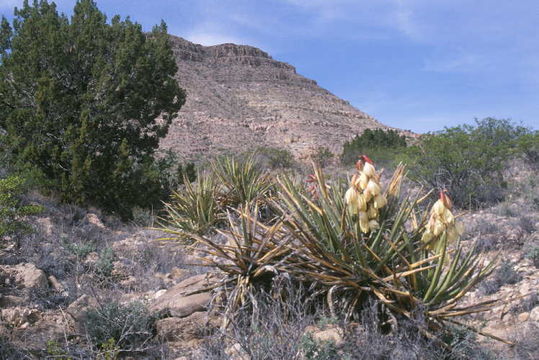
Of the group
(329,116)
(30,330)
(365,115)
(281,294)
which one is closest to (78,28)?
(30,330)

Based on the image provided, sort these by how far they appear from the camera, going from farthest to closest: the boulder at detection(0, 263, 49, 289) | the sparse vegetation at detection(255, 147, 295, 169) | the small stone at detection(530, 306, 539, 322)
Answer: the sparse vegetation at detection(255, 147, 295, 169) → the boulder at detection(0, 263, 49, 289) → the small stone at detection(530, 306, 539, 322)

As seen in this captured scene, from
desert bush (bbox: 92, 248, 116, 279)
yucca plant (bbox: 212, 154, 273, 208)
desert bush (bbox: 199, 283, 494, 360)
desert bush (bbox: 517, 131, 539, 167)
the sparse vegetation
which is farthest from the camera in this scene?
the sparse vegetation

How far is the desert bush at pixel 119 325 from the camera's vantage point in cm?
398

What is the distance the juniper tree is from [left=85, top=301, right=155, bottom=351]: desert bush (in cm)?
657

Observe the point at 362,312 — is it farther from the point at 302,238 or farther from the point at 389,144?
the point at 389,144

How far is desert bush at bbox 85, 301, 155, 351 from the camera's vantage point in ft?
13.1

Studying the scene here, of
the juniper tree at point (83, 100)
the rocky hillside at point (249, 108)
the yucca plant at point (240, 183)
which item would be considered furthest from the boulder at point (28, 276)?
the rocky hillside at point (249, 108)

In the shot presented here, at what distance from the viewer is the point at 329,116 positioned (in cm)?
4856

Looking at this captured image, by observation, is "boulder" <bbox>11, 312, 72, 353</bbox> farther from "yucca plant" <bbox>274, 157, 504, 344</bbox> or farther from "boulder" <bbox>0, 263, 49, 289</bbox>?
"yucca plant" <bbox>274, 157, 504, 344</bbox>

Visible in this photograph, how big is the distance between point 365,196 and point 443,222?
1.82 feet

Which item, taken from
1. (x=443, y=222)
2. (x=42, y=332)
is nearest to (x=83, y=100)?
(x=42, y=332)

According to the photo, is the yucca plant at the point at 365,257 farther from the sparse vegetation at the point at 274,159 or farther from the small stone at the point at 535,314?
the sparse vegetation at the point at 274,159

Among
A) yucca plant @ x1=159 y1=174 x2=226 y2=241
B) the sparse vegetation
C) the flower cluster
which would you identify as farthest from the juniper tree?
the sparse vegetation

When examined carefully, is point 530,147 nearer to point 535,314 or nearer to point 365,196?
point 535,314
